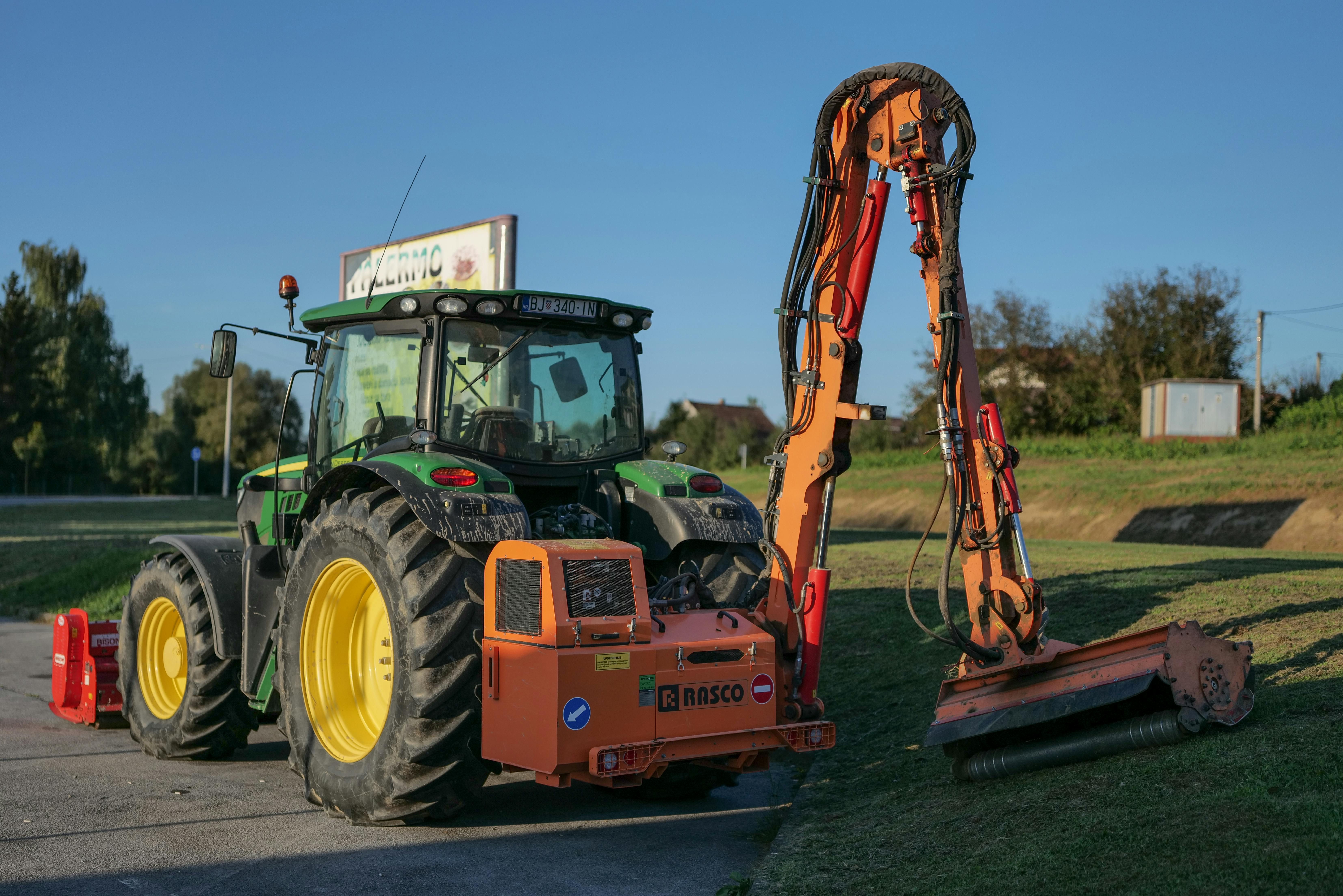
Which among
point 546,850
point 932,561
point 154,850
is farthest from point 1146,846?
point 932,561

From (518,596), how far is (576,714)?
0.58 metres

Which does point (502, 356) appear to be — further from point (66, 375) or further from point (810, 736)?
point (66, 375)

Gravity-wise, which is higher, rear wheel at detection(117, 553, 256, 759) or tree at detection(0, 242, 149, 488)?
tree at detection(0, 242, 149, 488)

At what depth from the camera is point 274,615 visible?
22.1ft

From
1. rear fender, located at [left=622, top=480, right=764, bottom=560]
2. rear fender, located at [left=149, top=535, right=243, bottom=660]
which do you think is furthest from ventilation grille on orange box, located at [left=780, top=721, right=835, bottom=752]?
rear fender, located at [left=149, top=535, right=243, bottom=660]

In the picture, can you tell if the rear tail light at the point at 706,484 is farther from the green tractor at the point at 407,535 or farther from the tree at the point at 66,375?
the tree at the point at 66,375

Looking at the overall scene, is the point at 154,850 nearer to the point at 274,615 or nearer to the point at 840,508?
the point at 274,615

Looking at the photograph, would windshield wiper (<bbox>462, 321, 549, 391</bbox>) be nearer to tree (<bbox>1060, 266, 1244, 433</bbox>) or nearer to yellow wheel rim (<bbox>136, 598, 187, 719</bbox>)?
yellow wheel rim (<bbox>136, 598, 187, 719</bbox>)

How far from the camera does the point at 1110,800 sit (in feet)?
14.7

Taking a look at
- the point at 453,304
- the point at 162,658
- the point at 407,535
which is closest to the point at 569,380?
the point at 453,304

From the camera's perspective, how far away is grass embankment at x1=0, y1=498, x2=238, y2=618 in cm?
1584

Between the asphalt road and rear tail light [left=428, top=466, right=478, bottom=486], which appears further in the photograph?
rear tail light [left=428, top=466, right=478, bottom=486]

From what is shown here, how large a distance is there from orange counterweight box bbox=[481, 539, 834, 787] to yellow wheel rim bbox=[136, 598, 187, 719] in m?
3.48

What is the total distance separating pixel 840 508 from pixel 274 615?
27.5 m
